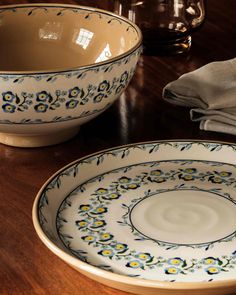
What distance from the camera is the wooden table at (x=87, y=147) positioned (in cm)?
80

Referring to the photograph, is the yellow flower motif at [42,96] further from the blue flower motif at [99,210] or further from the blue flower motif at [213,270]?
the blue flower motif at [213,270]

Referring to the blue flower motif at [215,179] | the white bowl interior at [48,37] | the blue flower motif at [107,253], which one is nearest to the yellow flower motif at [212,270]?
the blue flower motif at [107,253]

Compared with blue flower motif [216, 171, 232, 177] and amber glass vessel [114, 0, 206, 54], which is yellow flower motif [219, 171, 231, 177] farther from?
amber glass vessel [114, 0, 206, 54]

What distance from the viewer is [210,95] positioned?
3.84ft

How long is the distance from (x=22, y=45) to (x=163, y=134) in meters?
0.30

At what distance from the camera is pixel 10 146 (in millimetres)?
1107

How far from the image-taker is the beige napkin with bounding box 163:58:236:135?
1.14 metres

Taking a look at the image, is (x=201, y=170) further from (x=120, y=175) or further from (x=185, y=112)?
(x=185, y=112)

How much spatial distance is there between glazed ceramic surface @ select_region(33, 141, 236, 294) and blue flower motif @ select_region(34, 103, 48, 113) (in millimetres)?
89

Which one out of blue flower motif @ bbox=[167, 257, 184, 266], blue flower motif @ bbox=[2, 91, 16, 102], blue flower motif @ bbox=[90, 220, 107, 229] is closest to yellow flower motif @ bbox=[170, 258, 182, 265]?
blue flower motif @ bbox=[167, 257, 184, 266]

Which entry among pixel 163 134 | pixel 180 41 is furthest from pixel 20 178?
pixel 180 41

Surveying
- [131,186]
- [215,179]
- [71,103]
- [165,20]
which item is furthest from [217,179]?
[165,20]

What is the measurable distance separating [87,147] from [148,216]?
24cm

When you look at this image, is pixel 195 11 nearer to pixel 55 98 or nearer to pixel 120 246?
pixel 55 98
